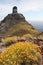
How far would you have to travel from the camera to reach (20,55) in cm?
2042

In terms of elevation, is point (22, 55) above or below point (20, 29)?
above

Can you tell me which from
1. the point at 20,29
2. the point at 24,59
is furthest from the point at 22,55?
the point at 20,29

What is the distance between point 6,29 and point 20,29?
9.20 metres

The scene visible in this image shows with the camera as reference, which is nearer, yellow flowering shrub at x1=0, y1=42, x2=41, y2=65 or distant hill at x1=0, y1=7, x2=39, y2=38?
yellow flowering shrub at x1=0, y1=42, x2=41, y2=65

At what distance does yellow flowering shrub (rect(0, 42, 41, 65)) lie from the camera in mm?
19391

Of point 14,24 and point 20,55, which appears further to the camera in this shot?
point 14,24

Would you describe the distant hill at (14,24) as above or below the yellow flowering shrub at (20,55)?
below

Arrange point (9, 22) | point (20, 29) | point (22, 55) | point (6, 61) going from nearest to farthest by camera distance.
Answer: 1. point (6, 61)
2. point (22, 55)
3. point (20, 29)
4. point (9, 22)

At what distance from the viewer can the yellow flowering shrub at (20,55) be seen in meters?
19.4

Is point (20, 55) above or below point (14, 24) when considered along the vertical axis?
above

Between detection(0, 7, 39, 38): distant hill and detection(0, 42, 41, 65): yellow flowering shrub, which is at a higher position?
detection(0, 42, 41, 65): yellow flowering shrub

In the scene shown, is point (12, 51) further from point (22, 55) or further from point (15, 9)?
point (15, 9)

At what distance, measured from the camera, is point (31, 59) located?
68.1 ft

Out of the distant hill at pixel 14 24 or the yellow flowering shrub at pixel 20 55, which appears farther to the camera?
the distant hill at pixel 14 24
